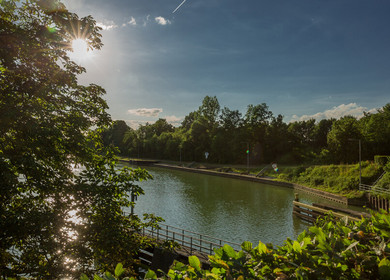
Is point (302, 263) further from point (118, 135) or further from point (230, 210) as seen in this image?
point (118, 135)

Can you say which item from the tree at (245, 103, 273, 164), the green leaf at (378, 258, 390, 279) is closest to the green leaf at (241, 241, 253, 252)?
the green leaf at (378, 258, 390, 279)

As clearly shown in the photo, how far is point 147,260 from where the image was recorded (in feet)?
46.8

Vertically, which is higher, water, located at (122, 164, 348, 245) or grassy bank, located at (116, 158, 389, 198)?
grassy bank, located at (116, 158, 389, 198)

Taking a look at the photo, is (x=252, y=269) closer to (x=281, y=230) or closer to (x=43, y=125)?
(x=43, y=125)

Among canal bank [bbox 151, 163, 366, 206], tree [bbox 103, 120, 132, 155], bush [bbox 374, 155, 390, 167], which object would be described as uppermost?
tree [bbox 103, 120, 132, 155]

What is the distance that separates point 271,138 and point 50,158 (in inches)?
2346

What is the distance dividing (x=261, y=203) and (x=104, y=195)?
2372cm

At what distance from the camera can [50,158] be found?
6.27m

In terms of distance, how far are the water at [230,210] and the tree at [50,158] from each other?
40.9ft

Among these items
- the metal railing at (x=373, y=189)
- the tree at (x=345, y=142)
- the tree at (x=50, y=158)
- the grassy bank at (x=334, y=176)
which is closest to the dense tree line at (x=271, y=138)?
the tree at (x=345, y=142)

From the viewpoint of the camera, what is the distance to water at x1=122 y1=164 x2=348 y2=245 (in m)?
18.4

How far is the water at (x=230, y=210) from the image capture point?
60.4 feet

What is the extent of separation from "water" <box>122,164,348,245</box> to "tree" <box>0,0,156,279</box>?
12.5 metres

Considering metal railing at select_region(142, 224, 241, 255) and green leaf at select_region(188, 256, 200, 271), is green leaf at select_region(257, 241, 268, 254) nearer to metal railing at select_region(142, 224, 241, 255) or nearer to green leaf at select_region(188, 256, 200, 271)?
green leaf at select_region(188, 256, 200, 271)
